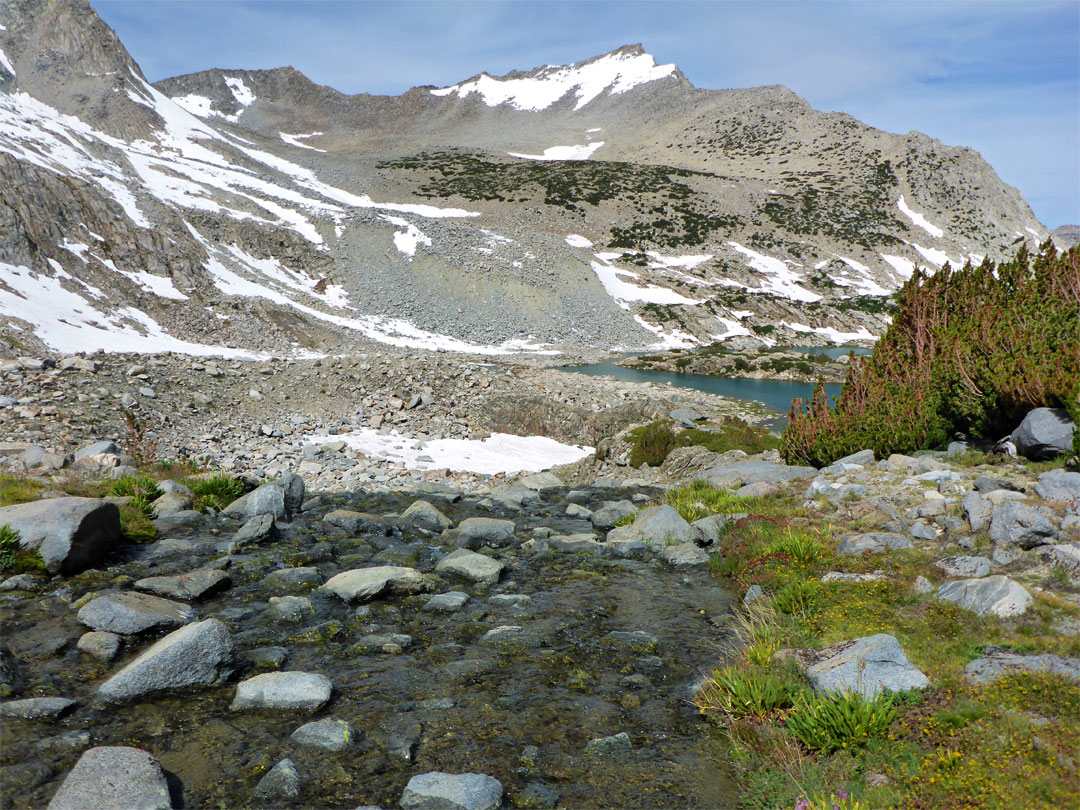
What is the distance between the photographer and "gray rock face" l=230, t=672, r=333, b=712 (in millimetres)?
6211

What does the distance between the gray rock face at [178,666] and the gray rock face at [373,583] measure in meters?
2.16

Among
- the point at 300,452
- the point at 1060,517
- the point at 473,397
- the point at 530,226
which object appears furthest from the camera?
the point at 530,226

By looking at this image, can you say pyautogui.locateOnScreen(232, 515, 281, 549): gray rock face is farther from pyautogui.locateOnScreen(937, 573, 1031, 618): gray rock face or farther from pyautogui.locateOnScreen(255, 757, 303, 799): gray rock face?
pyautogui.locateOnScreen(937, 573, 1031, 618): gray rock face

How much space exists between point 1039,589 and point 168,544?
501 inches

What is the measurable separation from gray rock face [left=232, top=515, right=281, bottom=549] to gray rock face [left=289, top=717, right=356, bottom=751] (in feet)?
19.8

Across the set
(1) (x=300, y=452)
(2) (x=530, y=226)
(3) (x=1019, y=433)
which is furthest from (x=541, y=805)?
(2) (x=530, y=226)

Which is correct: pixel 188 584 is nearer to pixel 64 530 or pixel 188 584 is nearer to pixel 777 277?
pixel 64 530

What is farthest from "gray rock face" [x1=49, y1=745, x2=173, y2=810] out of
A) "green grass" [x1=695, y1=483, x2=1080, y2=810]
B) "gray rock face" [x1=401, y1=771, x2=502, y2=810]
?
"green grass" [x1=695, y1=483, x2=1080, y2=810]

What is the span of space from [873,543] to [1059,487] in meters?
2.64

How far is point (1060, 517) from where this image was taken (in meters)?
8.14

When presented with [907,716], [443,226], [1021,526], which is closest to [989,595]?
[1021,526]

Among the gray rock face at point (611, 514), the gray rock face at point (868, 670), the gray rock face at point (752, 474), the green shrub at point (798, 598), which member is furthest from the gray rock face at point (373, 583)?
the gray rock face at point (752, 474)

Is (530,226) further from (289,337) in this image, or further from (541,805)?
(541,805)

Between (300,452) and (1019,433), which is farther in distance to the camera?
(300,452)
